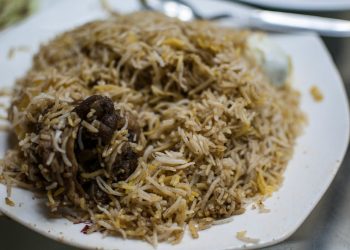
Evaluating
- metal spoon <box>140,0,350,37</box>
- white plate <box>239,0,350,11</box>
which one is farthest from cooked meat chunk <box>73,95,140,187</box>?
white plate <box>239,0,350,11</box>

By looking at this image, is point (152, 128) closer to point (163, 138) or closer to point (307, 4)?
point (163, 138)

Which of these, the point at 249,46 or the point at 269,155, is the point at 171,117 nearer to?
the point at 269,155

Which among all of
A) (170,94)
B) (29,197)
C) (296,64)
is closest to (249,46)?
(296,64)

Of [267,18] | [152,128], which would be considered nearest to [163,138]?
[152,128]

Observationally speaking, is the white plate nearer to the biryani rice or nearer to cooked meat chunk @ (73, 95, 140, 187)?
the biryani rice

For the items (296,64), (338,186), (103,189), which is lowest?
(338,186)
